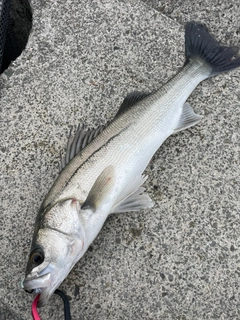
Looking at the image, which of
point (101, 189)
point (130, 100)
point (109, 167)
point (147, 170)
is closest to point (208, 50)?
point (130, 100)

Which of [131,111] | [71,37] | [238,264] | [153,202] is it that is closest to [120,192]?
[153,202]

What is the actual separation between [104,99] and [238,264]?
4.23 feet

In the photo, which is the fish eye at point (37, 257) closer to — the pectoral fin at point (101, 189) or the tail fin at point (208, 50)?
the pectoral fin at point (101, 189)

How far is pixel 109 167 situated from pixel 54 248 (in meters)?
0.50

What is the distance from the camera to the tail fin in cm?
223

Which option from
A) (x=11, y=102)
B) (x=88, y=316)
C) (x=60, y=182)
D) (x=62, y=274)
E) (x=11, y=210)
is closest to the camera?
(x=62, y=274)

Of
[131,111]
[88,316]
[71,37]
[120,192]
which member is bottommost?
[88,316]

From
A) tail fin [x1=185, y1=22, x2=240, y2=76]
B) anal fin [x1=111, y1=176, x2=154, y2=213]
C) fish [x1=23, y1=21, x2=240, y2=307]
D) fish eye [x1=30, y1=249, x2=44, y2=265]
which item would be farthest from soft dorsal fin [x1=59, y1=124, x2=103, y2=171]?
tail fin [x1=185, y1=22, x2=240, y2=76]

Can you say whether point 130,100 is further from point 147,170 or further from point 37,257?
point 37,257

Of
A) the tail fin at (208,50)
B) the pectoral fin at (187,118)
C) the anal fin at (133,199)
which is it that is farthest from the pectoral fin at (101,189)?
the tail fin at (208,50)

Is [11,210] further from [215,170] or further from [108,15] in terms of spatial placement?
[108,15]

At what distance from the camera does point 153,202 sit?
2148mm

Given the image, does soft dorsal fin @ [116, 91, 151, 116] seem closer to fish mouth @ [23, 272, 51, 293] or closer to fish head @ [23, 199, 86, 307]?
fish head @ [23, 199, 86, 307]

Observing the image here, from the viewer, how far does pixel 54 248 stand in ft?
5.60
